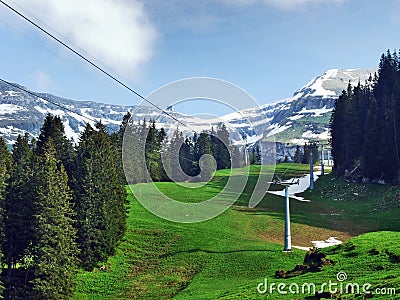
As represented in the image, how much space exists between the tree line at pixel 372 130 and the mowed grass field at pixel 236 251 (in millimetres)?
9098

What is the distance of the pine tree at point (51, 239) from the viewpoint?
3522cm

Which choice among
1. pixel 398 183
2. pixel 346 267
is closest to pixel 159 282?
pixel 346 267

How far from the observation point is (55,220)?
36688 mm

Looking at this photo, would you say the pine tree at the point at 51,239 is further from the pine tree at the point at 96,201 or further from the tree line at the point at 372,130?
the tree line at the point at 372,130

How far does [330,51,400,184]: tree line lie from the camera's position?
257 feet

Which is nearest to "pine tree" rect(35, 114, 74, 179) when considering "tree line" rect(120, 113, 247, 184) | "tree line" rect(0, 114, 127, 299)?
"tree line" rect(0, 114, 127, 299)

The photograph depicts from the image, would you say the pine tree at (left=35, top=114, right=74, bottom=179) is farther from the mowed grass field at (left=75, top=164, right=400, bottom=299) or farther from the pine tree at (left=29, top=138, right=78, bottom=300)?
the pine tree at (left=29, top=138, right=78, bottom=300)

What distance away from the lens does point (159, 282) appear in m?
36.4

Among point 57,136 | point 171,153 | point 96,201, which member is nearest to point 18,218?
point 96,201

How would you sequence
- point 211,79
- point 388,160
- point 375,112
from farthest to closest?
point 375,112, point 388,160, point 211,79

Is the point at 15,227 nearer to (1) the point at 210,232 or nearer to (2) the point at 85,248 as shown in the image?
(2) the point at 85,248

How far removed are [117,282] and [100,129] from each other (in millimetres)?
18084

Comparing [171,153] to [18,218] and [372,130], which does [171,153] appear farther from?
[372,130]

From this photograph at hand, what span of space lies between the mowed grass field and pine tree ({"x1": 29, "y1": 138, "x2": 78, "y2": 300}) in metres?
2.24
